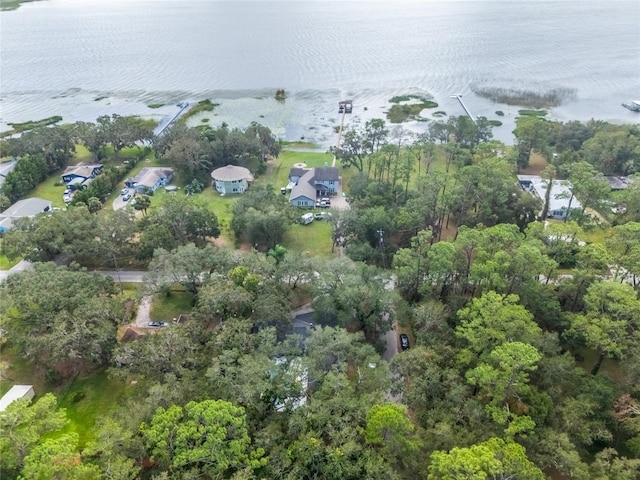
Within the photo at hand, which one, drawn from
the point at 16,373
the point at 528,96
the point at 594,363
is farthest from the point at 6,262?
the point at 528,96

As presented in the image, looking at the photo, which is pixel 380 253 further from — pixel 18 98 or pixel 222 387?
pixel 18 98

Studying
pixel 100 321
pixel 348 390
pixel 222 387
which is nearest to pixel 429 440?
pixel 348 390

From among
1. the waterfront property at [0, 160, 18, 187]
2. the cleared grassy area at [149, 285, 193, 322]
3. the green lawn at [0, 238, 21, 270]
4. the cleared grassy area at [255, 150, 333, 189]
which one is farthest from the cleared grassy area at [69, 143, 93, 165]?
the cleared grassy area at [149, 285, 193, 322]

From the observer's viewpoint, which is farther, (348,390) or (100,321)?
(100,321)

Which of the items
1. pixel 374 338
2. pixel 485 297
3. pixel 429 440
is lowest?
pixel 374 338

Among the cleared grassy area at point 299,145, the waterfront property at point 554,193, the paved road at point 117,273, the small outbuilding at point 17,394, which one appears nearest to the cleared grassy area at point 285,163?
the cleared grassy area at point 299,145

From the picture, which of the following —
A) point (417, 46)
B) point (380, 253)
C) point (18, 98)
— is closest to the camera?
point (380, 253)

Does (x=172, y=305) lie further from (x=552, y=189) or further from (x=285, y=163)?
(x=552, y=189)

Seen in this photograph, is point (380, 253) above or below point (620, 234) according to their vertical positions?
below

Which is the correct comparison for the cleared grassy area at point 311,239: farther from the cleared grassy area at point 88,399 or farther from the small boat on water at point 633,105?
the small boat on water at point 633,105
